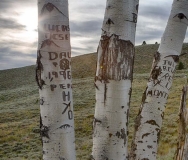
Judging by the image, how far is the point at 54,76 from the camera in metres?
1.69

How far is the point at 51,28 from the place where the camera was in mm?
1700

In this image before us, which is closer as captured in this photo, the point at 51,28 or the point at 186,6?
the point at 51,28

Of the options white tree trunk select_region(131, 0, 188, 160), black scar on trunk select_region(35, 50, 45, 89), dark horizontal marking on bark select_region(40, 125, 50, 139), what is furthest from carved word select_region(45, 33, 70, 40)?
white tree trunk select_region(131, 0, 188, 160)

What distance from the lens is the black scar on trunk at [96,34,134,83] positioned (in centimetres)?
184

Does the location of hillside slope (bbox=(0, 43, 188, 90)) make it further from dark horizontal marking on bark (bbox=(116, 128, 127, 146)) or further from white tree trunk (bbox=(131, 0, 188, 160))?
dark horizontal marking on bark (bbox=(116, 128, 127, 146))

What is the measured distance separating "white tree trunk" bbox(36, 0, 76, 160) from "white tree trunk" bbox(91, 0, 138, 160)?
0.26 meters

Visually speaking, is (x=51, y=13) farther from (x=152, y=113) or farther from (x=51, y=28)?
(x=152, y=113)

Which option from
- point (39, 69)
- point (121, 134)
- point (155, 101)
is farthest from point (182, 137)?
point (39, 69)

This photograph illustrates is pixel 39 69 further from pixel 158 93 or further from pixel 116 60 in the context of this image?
pixel 158 93

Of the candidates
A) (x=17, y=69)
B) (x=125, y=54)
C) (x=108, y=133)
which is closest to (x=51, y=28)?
(x=125, y=54)

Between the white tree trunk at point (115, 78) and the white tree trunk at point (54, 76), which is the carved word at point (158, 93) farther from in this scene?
the white tree trunk at point (54, 76)

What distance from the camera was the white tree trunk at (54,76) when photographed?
1691mm

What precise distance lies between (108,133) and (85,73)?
64.9 metres

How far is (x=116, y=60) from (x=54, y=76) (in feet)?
1.45
